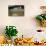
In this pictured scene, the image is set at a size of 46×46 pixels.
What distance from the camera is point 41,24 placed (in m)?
2.74

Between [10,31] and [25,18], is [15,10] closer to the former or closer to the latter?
[25,18]

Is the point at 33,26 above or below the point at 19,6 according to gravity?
below

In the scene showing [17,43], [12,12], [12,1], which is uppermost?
[12,1]

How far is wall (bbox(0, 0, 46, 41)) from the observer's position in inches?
108

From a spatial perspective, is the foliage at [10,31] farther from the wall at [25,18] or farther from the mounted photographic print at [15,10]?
the mounted photographic print at [15,10]

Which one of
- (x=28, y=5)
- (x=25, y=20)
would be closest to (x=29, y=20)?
(x=25, y=20)

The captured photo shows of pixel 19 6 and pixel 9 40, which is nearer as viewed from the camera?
pixel 9 40

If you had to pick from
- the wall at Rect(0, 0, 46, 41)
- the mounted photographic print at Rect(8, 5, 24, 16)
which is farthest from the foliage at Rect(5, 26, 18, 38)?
the mounted photographic print at Rect(8, 5, 24, 16)

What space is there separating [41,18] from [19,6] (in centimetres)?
40

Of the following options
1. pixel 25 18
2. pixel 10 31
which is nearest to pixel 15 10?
pixel 25 18

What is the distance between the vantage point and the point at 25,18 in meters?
2.76

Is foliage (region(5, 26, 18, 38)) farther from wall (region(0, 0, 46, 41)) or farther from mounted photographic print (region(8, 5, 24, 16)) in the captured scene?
mounted photographic print (region(8, 5, 24, 16))

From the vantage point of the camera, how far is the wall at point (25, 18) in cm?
275

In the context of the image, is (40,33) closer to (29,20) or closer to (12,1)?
(29,20)
